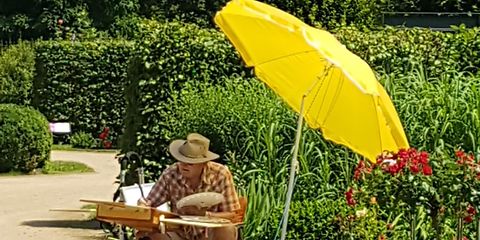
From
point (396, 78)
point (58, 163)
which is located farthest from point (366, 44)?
point (58, 163)

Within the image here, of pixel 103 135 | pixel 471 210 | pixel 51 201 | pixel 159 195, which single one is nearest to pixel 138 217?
pixel 159 195

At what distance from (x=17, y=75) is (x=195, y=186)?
1987 centimetres

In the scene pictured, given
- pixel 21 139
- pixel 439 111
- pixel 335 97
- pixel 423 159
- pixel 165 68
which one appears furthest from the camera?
pixel 21 139

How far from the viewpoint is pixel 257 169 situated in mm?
8758

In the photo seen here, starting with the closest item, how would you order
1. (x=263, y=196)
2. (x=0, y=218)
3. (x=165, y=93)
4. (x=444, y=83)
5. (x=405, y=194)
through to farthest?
(x=405, y=194) → (x=263, y=196) → (x=444, y=83) → (x=165, y=93) → (x=0, y=218)

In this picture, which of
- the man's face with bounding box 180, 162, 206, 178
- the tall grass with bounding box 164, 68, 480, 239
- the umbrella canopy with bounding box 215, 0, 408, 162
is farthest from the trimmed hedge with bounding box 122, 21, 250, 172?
the man's face with bounding box 180, 162, 206, 178

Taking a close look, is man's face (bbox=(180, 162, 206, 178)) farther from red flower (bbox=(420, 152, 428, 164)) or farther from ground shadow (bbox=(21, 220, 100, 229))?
ground shadow (bbox=(21, 220, 100, 229))

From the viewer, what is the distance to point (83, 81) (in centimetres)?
2391

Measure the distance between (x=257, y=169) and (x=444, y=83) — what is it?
6.66 ft

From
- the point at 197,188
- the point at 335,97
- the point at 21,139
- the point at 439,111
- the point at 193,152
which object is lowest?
the point at 21,139

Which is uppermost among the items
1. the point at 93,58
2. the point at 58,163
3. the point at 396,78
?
the point at 396,78

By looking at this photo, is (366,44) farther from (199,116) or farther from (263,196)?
(263,196)

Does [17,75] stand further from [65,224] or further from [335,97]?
[335,97]

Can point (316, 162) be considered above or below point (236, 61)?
below
